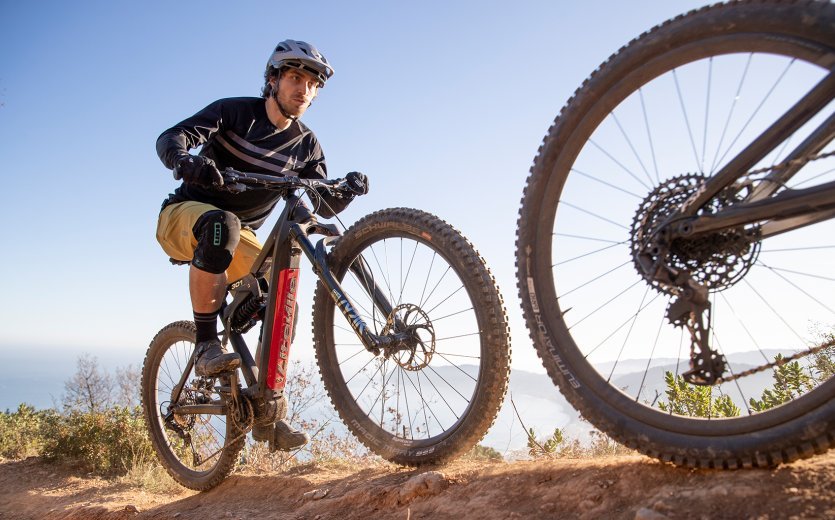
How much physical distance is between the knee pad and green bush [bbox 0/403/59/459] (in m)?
5.49

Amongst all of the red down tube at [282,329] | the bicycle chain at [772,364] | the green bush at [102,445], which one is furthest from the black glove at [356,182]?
the green bush at [102,445]

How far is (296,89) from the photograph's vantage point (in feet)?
13.3

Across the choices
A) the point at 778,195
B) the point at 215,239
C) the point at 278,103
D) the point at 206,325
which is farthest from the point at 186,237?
the point at 778,195

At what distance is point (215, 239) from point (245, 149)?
925 mm

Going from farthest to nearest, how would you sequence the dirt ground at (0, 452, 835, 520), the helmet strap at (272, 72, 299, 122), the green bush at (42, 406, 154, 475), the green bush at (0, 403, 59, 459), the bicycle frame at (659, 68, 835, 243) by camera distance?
the green bush at (0, 403, 59, 459), the green bush at (42, 406, 154, 475), the helmet strap at (272, 72, 299, 122), the bicycle frame at (659, 68, 835, 243), the dirt ground at (0, 452, 835, 520)

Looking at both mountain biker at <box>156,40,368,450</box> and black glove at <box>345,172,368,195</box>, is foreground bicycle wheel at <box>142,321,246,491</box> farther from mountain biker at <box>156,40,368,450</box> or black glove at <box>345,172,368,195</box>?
black glove at <box>345,172,368,195</box>

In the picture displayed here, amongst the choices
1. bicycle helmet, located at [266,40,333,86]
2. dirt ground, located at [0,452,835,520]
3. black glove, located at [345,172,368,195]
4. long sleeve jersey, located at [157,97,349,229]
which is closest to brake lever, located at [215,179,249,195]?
long sleeve jersey, located at [157,97,349,229]

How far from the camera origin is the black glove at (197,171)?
3199 mm

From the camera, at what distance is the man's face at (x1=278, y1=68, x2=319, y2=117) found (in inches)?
159

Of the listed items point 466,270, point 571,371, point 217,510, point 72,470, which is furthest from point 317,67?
point 72,470

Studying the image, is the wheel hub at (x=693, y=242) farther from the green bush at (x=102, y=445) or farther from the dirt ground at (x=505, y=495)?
the green bush at (x=102, y=445)

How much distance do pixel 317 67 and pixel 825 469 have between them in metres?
3.75

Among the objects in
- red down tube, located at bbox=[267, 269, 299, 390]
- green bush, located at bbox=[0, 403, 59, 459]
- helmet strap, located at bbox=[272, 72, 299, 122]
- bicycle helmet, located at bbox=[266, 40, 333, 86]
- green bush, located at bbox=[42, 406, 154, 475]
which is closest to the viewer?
red down tube, located at bbox=[267, 269, 299, 390]

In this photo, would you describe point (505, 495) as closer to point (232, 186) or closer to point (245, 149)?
point (232, 186)
